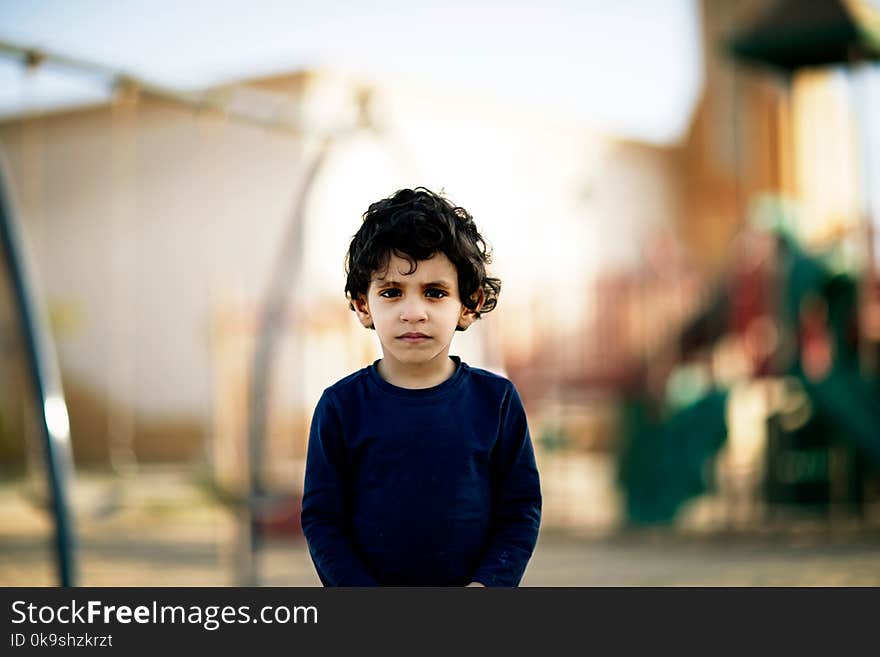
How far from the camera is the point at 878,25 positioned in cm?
742

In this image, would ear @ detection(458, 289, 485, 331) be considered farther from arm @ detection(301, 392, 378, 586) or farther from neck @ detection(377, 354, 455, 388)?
arm @ detection(301, 392, 378, 586)

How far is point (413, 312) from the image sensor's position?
1360 mm

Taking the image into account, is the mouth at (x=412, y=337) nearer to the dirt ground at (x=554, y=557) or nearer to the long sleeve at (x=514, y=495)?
the long sleeve at (x=514, y=495)

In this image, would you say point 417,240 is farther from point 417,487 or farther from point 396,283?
point 417,487

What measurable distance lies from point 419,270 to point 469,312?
0.40ft

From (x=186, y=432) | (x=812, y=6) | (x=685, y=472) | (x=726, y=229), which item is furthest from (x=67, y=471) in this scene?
(x=726, y=229)

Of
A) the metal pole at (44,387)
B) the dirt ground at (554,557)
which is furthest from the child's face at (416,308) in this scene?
the dirt ground at (554,557)

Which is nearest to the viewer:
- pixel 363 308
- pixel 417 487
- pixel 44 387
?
pixel 417 487

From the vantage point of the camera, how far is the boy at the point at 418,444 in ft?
4.45

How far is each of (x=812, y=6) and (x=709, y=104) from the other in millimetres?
10219

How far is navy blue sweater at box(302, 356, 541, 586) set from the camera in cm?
136

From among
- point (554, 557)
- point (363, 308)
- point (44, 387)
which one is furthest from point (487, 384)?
point (554, 557)
